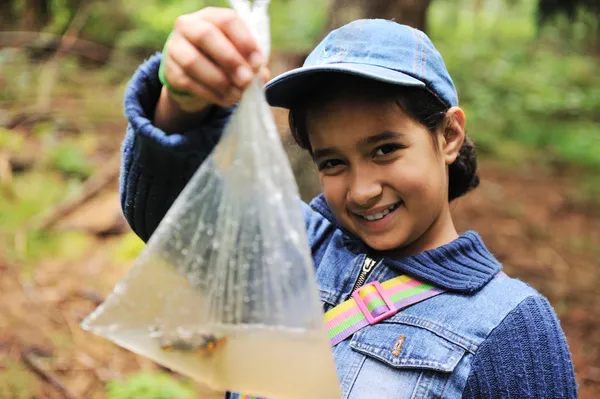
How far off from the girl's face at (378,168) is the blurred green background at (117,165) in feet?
2.77

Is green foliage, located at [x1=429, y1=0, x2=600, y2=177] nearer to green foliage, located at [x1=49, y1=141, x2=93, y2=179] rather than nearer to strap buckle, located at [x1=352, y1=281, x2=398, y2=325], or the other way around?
green foliage, located at [x1=49, y1=141, x2=93, y2=179]

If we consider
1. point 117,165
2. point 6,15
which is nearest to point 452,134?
point 117,165

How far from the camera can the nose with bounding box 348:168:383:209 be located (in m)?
1.11

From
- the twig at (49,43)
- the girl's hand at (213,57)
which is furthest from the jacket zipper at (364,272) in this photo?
the twig at (49,43)

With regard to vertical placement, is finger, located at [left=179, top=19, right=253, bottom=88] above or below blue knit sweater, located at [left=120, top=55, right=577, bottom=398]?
above

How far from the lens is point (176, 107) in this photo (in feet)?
3.59

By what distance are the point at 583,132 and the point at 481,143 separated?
1.81 m

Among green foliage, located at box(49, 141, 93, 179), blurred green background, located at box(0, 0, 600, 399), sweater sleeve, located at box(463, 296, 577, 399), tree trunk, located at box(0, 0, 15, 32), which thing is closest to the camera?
sweater sleeve, located at box(463, 296, 577, 399)

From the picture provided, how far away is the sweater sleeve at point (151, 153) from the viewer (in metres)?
1.10

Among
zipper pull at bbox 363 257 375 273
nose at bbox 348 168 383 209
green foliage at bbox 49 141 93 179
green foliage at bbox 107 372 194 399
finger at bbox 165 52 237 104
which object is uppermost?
finger at bbox 165 52 237 104

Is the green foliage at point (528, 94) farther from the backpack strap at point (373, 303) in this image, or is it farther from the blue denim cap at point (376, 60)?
the backpack strap at point (373, 303)


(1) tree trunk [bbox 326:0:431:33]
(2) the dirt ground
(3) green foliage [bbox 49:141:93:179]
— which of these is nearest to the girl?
(2) the dirt ground

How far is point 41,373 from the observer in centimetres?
272

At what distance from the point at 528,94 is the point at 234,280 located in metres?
8.79
